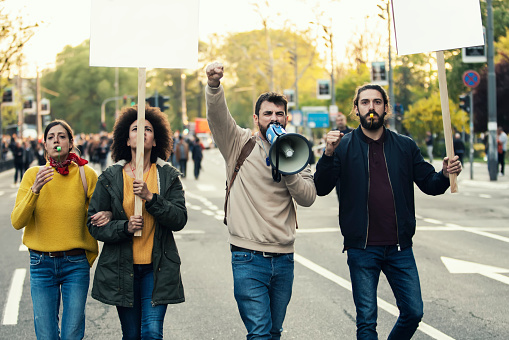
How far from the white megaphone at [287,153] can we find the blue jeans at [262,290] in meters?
0.54

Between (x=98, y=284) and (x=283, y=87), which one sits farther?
(x=283, y=87)

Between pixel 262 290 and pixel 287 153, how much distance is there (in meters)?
0.83

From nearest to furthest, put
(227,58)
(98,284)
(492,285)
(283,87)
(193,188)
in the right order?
(98,284)
(492,285)
(193,188)
(227,58)
(283,87)

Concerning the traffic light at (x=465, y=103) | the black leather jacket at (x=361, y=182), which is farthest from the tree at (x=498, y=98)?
the black leather jacket at (x=361, y=182)

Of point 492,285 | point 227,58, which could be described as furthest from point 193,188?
point 227,58

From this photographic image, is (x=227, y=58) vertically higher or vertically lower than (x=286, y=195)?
higher

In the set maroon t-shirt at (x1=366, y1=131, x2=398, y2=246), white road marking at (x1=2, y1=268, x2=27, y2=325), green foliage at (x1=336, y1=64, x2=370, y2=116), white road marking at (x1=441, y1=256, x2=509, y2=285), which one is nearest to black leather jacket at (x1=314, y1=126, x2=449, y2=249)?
maroon t-shirt at (x1=366, y1=131, x2=398, y2=246)

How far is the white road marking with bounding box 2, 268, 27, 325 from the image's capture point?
7108 mm

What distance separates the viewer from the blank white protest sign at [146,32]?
472 centimetres

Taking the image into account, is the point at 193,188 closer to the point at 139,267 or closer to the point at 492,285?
the point at 492,285

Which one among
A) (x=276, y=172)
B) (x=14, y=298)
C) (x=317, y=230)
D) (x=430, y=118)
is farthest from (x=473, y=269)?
(x=430, y=118)

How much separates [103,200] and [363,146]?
1671 millimetres

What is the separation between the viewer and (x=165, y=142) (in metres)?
4.99

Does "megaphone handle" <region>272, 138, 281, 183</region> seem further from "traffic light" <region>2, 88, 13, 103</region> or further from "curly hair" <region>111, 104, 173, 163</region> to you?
"traffic light" <region>2, 88, 13, 103</region>
